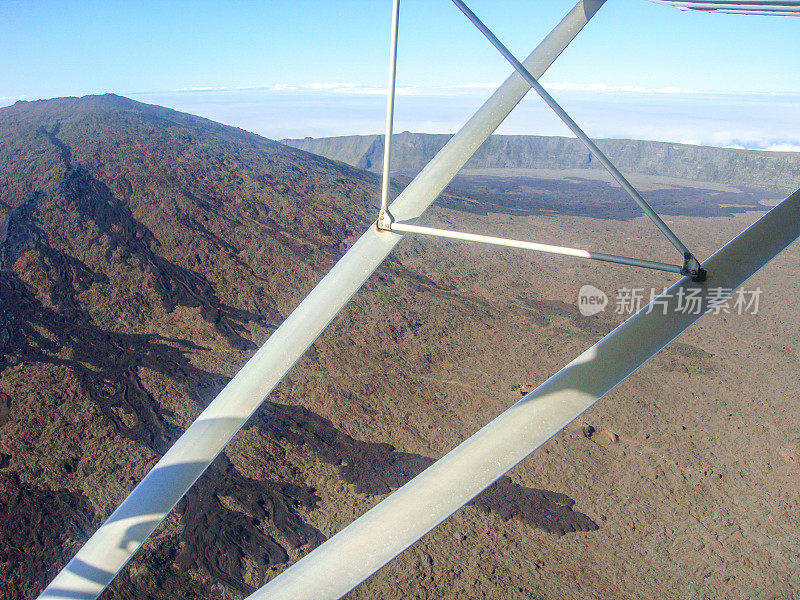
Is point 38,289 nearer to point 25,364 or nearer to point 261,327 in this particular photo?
point 25,364

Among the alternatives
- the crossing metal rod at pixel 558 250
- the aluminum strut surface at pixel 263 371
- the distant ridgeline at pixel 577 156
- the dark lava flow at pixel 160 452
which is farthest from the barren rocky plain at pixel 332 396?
the distant ridgeline at pixel 577 156

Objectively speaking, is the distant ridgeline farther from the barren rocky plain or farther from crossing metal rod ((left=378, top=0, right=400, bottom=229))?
crossing metal rod ((left=378, top=0, right=400, bottom=229))

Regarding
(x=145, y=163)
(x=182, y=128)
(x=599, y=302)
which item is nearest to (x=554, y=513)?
(x=599, y=302)

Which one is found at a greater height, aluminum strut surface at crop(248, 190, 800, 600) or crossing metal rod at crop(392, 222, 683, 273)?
crossing metal rod at crop(392, 222, 683, 273)

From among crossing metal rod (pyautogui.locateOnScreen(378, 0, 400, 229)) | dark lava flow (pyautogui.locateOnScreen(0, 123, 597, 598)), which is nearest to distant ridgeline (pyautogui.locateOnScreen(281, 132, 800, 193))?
dark lava flow (pyautogui.locateOnScreen(0, 123, 597, 598))

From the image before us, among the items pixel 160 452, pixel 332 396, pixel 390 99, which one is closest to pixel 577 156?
pixel 332 396
